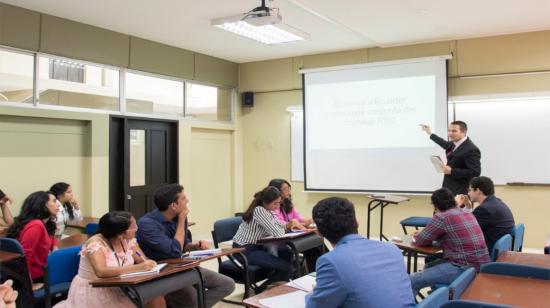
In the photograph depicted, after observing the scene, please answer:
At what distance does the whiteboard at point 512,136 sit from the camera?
5.73m

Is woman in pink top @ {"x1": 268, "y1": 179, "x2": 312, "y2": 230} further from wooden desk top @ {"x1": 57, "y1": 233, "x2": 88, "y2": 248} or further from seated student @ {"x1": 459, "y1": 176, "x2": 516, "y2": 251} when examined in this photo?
wooden desk top @ {"x1": 57, "y1": 233, "x2": 88, "y2": 248}

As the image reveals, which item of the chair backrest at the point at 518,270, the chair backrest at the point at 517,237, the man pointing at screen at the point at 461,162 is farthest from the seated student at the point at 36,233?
the man pointing at screen at the point at 461,162

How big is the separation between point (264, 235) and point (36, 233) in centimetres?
175

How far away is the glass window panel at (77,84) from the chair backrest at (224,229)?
251cm

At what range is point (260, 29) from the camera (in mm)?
5148

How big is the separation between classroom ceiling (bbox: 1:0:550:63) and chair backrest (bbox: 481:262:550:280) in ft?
9.84

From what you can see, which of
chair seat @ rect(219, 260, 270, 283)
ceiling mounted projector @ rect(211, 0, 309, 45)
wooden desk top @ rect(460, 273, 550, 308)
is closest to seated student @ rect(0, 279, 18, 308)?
wooden desk top @ rect(460, 273, 550, 308)

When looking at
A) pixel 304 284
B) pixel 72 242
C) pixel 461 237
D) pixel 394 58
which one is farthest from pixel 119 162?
pixel 461 237

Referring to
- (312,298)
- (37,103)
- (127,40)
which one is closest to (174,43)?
(127,40)

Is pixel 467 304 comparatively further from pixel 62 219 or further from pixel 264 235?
pixel 62 219

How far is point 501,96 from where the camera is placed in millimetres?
5918

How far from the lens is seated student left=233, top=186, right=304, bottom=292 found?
3.88 meters

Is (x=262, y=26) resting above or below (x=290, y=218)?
above

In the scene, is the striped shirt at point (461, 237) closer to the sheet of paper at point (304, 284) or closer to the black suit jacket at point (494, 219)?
the black suit jacket at point (494, 219)
